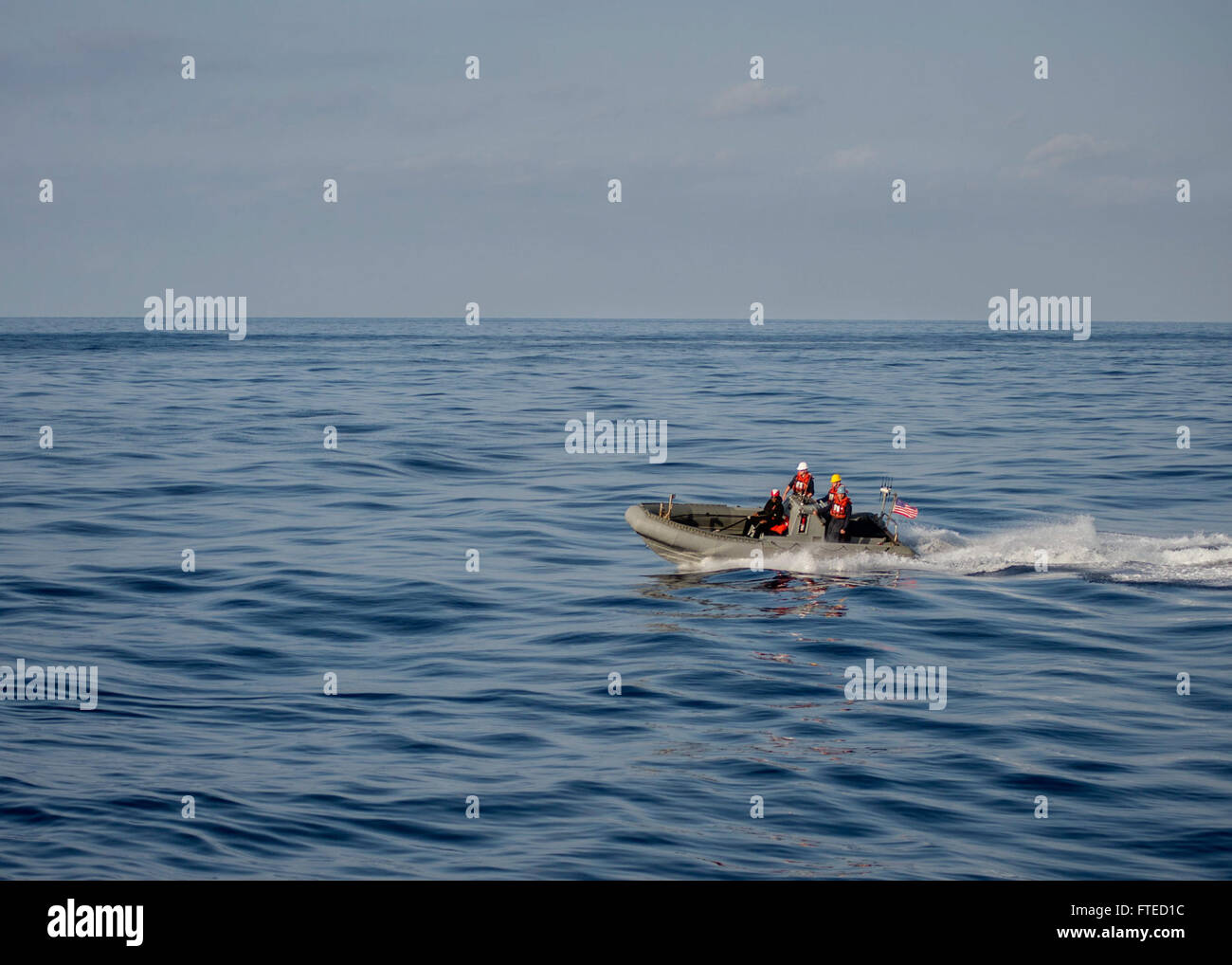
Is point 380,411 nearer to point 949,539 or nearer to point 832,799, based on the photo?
point 949,539

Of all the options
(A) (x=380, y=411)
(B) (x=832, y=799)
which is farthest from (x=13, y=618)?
(A) (x=380, y=411)

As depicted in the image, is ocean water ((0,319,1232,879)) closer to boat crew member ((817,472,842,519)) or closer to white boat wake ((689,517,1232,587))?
white boat wake ((689,517,1232,587))

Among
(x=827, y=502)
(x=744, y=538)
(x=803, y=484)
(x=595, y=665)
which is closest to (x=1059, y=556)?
(x=827, y=502)

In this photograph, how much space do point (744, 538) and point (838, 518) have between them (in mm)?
2577

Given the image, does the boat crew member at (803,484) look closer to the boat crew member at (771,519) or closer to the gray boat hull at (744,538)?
the gray boat hull at (744,538)

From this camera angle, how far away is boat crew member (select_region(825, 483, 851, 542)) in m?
32.7

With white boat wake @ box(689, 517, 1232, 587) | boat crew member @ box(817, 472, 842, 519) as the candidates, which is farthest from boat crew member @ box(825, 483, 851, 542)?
white boat wake @ box(689, 517, 1232, 587)

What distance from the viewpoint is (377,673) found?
24312mm

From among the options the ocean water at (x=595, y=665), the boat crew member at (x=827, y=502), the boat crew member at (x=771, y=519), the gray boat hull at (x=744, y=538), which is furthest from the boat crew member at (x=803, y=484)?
the ocean water at (x=595, y=665)

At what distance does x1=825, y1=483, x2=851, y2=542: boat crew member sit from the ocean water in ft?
3.10

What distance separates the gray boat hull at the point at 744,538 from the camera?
3266 centimetres

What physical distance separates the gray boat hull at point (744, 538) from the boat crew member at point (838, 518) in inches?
8.1

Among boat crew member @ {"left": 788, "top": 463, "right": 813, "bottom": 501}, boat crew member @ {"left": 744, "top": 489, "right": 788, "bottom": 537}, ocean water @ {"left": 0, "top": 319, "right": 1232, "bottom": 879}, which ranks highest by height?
boat crew member @ {"left": 788, "top": 463, "right": 813, "bottom": 501}

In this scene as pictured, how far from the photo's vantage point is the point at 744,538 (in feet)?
107
